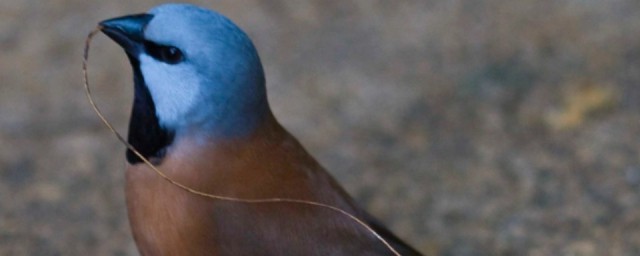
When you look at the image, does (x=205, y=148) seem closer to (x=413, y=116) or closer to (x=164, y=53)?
(x=164, y=53)

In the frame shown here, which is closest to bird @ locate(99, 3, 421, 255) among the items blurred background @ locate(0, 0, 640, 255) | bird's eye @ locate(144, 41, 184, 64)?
bird's eye @ locate(144, 41, 184, 64)

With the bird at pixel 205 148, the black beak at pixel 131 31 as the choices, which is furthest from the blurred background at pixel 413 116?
the black beak at pixel 131 31

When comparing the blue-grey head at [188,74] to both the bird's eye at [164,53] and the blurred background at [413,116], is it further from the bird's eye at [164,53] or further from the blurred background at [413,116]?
the blurred background at [413,116]

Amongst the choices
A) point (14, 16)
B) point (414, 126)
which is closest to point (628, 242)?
point (414, 126)

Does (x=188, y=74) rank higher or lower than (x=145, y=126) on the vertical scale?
higher

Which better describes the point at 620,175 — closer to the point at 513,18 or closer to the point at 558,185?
the point at 558,185

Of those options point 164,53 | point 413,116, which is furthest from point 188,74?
point 413,116
